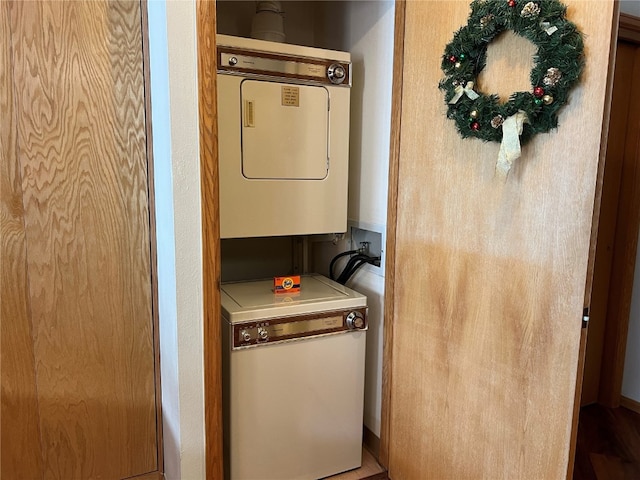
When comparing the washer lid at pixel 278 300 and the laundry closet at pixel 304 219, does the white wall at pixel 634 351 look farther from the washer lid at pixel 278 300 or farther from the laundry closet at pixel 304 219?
the washer lid at pixel 278 300

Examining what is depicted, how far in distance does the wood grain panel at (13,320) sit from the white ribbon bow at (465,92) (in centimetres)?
142

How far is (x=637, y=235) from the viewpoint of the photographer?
249cm

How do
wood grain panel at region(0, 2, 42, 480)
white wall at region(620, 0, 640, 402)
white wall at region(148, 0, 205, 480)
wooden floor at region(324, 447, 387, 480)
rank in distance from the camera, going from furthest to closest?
white wall at region(620, 0, 640, 402) < wooden floor at region(324, 447, 387, 480) < wood grain panel at region(0, 2, 42, 480) < white wall at region(148, 0, 205, 480)

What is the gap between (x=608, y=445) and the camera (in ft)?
7.60

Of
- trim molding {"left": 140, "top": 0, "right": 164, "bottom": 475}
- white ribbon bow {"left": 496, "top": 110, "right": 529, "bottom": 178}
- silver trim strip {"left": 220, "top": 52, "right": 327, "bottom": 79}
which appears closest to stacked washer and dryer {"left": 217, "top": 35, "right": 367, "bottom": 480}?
silver trim strip {"left": 220, "top": 52, "right": 327, "bottom": 79}

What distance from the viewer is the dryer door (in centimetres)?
193

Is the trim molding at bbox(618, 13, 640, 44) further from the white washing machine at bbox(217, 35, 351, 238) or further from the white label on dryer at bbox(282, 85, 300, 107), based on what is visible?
the white label on dryer at bbox(282, 85, 300, 107)

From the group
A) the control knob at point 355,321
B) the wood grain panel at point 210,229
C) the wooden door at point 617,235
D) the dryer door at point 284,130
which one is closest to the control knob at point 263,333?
the wood grain panel at point 210,229

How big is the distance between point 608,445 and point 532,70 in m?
1.93

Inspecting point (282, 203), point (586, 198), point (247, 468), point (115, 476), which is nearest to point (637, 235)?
point (586, 198)

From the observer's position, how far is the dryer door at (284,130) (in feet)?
6.34

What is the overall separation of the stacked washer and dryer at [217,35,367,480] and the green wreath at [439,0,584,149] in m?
0.65

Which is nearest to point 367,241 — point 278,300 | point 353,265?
point 353,265

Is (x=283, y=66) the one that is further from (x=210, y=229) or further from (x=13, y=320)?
(x=13, y=320)
